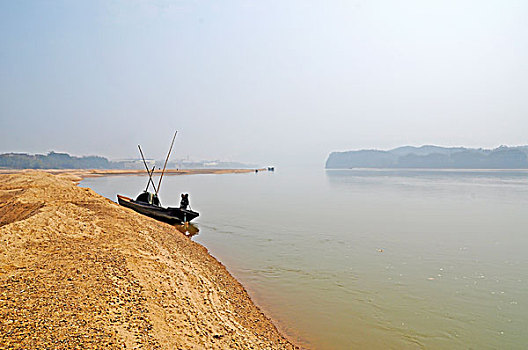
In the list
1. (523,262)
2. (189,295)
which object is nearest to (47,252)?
(189,295)

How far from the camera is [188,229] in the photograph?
2247 centimetres

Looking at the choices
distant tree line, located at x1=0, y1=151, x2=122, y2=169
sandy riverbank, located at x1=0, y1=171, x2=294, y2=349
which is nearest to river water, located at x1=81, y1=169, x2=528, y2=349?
sandy riverbank, located at x1=0, y1=171, x2=294, y2=349

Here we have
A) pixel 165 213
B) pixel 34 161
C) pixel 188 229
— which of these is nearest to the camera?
pixel 188 229

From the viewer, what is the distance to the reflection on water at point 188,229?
21422 millimetres

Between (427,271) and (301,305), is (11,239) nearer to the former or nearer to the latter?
(301,305)

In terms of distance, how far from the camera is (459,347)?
8.50 meters

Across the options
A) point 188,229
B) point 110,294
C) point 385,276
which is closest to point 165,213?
point 188,229

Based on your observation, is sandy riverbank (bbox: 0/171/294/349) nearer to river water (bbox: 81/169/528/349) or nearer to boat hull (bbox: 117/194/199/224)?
river water (bbox: 81/169/528/349)

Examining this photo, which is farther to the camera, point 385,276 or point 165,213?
point 165,213

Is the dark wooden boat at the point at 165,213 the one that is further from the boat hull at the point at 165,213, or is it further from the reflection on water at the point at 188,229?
the reflection on water at the point at 188,229

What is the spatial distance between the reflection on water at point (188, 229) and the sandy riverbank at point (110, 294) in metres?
7.97

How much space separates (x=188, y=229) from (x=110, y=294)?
15507 mm

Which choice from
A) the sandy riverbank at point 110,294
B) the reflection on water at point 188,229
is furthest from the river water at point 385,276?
the sandy riverbank at point 110,294

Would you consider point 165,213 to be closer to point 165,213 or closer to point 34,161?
point 165,213
